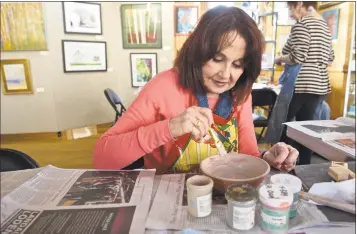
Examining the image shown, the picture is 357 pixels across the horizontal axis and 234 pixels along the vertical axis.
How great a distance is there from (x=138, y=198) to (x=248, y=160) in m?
0.31

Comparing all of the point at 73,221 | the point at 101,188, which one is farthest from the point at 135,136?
the point at 73,221

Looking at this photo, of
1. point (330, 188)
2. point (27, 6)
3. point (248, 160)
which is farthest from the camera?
point (27, 6)

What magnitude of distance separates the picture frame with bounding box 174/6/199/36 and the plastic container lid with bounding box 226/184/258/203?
4.00m

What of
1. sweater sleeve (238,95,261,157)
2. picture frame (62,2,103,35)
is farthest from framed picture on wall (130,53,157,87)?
sweater sleeve (238,95,261,157)

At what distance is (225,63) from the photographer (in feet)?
2.66

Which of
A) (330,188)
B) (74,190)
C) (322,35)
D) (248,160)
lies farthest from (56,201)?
(322,35)

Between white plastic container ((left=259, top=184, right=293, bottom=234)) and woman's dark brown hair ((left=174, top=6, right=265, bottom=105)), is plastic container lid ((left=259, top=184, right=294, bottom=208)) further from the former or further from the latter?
woman's dark brown hair ((left=174, top=6, right=265, bottom=105))

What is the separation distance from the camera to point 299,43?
5.77 feet

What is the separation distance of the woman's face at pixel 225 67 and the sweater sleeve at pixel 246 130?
0.13 meters

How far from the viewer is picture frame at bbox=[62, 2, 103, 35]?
341cm

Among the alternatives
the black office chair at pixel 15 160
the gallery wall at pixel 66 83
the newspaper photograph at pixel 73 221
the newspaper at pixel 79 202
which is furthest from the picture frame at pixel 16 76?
the newspaper photograph at pixel 73 221

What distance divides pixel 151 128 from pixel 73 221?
11.7 inches

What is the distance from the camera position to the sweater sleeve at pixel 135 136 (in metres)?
0.73

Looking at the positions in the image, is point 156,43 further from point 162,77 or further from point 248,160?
point 248,160
